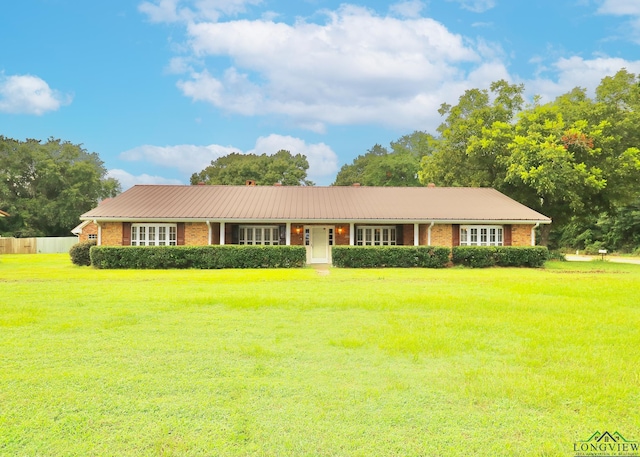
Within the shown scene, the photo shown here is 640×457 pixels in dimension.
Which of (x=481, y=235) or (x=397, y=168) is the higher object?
(x=397, y=168)

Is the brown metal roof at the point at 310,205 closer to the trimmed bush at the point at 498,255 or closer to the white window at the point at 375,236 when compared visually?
the white window at the point at 375,236

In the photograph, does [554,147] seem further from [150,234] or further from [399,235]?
[150,234]

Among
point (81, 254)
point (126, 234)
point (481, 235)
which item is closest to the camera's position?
point (81, 254)

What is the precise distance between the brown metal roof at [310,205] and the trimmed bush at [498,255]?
6.14 ft

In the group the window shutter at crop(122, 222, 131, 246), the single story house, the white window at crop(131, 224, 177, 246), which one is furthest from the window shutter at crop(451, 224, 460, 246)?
the window shutter at crop(122, 222, 131, 246)

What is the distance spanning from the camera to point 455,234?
22.3 meters

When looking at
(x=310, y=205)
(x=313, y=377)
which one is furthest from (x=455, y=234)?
(x=313, y=377)

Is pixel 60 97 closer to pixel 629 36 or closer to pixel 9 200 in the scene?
pixel 9 200

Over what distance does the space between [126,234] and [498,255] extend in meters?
18.2

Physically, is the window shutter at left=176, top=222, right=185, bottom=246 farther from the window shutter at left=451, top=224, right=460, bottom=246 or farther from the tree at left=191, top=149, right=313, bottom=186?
the tree at left=191, top=149, right=313, bottom=186

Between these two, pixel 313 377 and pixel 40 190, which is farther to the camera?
pixel 40 190

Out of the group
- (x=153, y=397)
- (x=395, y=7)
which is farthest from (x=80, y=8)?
(x=153, y=397)

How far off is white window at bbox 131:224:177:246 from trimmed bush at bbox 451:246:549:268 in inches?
557

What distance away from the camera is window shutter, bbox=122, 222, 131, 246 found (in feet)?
70.1
